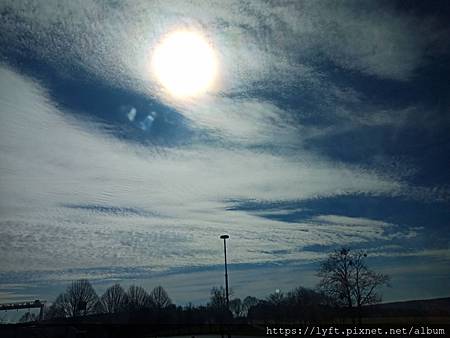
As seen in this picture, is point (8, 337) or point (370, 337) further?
point (8, 337)

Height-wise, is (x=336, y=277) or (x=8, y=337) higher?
(x=336, y=277)

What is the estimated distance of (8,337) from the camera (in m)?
43.0

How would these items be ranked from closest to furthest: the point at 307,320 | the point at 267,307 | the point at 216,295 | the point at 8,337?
1. the point at 8,337
2. the point at 307,320
3. the point at 267,307
4. the point at 216,295

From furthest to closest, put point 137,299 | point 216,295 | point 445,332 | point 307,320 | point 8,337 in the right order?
point 137,299
point 216,295
point 307,320
point 8,337
point 445,332

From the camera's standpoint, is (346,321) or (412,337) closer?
(412,337)

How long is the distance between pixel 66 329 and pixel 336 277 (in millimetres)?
31585

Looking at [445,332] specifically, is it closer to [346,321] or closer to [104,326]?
[346,321]

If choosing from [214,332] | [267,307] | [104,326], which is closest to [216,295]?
[267,307]

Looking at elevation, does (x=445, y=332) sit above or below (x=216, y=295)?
below

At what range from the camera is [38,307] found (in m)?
123

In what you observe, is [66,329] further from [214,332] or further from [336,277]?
[336,277]

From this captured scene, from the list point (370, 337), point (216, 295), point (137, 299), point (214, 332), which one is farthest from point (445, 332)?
point (137, 299)

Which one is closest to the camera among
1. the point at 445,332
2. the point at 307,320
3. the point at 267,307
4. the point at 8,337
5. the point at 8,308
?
the point at 445,332

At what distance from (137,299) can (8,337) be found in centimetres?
5757
